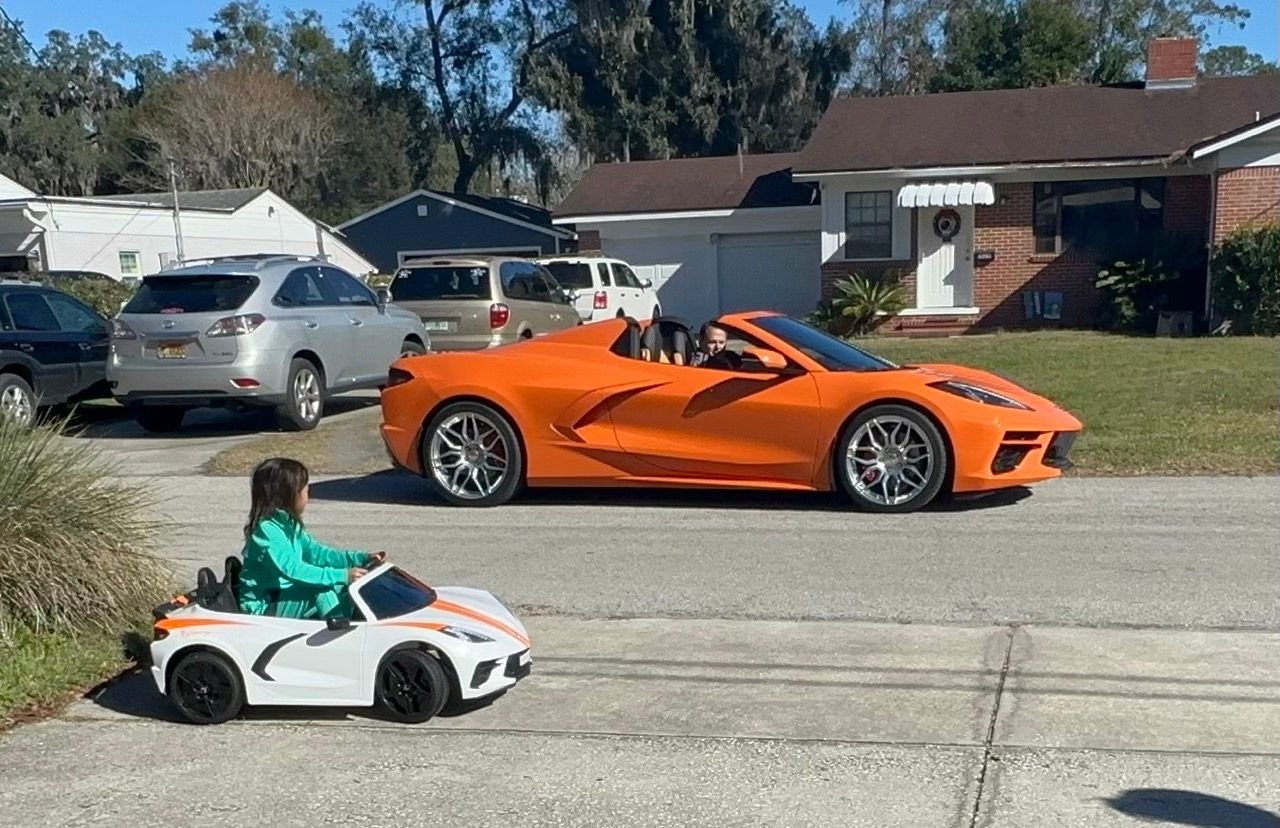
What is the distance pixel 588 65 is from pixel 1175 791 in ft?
136

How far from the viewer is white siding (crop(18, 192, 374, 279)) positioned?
33281 millimetres

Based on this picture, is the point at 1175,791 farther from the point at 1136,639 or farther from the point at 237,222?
the point at 237,222

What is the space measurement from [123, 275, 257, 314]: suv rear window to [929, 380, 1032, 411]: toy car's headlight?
7547 millimetres

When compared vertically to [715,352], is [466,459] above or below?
below

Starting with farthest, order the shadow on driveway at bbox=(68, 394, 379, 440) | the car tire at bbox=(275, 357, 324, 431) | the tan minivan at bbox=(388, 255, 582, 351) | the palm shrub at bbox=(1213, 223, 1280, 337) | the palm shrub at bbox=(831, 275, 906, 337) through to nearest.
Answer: the palm shrub at bbox=(831, 275, 906, 337)
the palm shrub at bbox=(1213, 223, 1280, 337)
the tan minivan at bbox=(388, 255, 582, 351)
the shadow on driveway at bbox=(68, 394, 379, 440)
the car tire at bbox=(275, 357, 324, 431)

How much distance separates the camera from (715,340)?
9031 millimetres

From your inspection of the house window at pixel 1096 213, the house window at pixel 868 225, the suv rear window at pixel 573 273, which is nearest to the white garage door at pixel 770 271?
the house window at pixel 868 225

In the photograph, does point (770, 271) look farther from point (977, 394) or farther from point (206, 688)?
point (206, 688)

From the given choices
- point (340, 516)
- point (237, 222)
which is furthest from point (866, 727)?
point (237, 222)

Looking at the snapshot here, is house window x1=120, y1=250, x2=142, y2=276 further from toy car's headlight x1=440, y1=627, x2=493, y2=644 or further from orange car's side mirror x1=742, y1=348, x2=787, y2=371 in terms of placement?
toy car's headlight x1=440, y1=627, x2=493, y2=644

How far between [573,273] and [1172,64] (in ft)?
40.9

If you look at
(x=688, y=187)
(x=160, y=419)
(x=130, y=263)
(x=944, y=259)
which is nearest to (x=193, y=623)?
(x=160, y=419)

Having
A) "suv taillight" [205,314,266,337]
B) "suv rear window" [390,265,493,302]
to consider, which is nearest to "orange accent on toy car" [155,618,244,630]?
"suv taillight" [205,314,266,337]

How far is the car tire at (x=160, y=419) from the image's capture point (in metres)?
14.1
